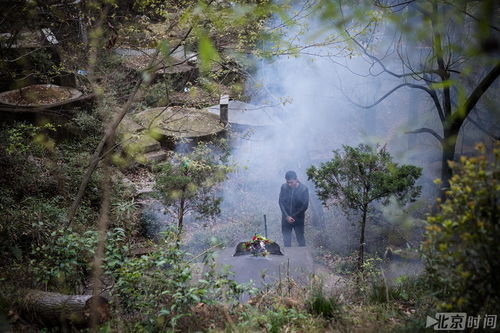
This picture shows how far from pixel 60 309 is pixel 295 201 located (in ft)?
16.7

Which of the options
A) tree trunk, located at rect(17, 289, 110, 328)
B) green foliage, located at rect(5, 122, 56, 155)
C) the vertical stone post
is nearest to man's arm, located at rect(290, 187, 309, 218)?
the vertical stone post

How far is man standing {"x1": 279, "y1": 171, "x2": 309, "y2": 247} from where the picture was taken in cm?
802

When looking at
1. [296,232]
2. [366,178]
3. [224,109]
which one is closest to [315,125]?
[224,109]

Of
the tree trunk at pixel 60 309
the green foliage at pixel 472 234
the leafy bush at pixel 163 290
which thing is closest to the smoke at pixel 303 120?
the leafy bush at pixel 163 290

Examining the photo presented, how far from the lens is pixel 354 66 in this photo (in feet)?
42.8

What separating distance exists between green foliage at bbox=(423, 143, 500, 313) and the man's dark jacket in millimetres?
5362

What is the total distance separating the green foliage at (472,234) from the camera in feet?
7.81

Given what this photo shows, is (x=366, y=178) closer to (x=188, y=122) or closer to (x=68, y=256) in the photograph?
(x=68, y=256)

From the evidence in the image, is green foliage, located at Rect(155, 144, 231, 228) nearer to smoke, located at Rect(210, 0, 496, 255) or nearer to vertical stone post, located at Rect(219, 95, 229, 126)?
smoke, located at Rect(210, 0, 496, 255)

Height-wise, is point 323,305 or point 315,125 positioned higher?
point 315,125

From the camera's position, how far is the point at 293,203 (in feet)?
26.9

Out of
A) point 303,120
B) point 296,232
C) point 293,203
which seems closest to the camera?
point 293,203

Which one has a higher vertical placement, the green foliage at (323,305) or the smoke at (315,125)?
the smoke at (315,125)

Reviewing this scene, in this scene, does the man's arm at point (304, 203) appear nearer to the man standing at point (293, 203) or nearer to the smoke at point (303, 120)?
the man standing at point (293, 203)
